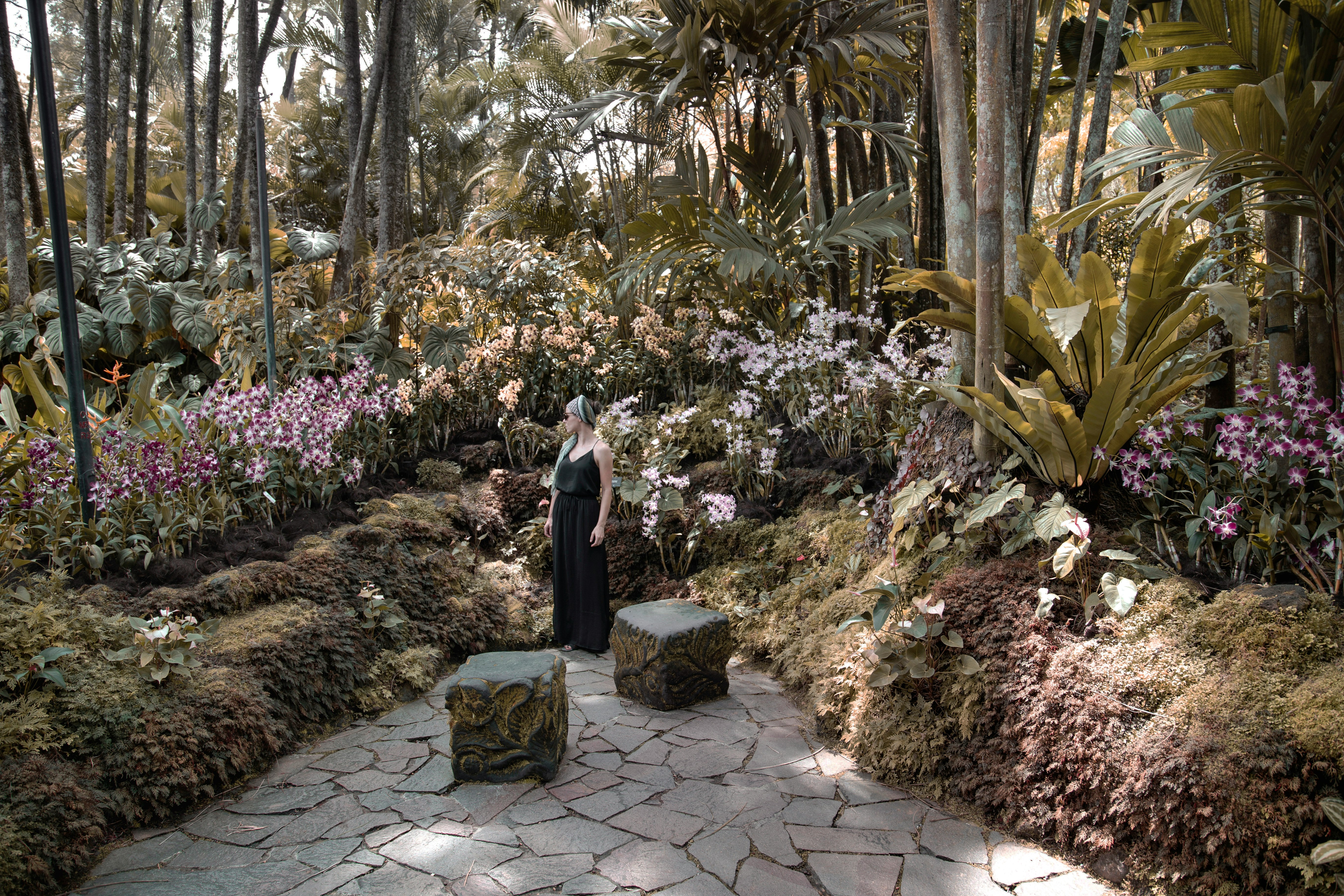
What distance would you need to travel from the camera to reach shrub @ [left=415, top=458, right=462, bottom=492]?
224 inches

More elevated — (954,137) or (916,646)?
(954,137)

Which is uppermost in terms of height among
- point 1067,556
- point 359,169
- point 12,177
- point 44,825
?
point 359,169

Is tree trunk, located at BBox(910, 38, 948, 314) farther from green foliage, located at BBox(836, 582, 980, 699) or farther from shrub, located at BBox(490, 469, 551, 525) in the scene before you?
green foliage, located at BBox(836, 582, 980, 699)

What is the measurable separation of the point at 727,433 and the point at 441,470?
2.08m

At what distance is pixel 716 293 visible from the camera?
6.62 m

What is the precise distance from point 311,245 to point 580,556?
18.5ft

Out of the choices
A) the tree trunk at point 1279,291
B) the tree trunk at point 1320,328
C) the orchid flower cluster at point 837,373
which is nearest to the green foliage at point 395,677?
the orchid flower cluster at point 837,373

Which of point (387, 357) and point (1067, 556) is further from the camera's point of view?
point (387, 357)

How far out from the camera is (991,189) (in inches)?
131

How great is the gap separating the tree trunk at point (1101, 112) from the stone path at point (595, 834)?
3460mm

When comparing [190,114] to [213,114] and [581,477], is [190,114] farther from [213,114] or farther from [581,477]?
[581,477]

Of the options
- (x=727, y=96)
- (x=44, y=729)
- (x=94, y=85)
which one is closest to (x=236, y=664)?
(x=44, y=729)

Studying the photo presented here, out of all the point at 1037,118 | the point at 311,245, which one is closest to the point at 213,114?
the point at 311,245

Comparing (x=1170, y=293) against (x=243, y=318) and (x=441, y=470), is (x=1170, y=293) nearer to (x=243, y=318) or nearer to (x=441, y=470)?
(x=441, y=470)
